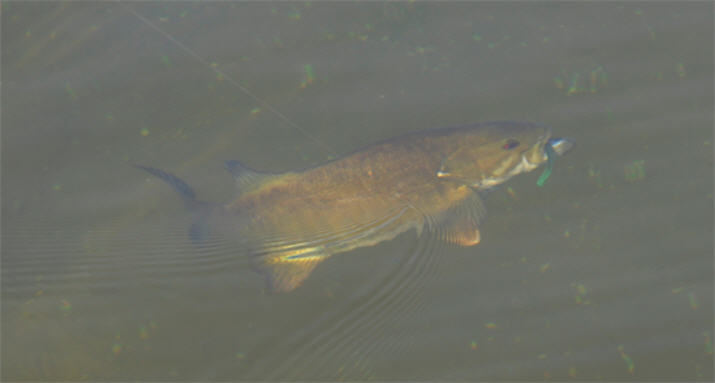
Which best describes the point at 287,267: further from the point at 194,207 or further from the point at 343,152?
the point at 343,152

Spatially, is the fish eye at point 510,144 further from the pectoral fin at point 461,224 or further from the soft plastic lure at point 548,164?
the pectoral fin at point 461,224

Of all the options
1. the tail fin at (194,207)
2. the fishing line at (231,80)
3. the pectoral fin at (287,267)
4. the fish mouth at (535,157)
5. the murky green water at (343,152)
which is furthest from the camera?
the fishing line at (231,80)

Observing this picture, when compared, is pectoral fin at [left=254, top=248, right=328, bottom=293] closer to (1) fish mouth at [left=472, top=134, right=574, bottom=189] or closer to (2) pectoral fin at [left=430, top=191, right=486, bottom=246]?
(2) pectoral fin at [left=430, top=191, right=486, bottom=246]

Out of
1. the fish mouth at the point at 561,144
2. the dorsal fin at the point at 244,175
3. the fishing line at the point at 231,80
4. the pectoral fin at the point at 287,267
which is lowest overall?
the pectoral fin at the point at 287,267

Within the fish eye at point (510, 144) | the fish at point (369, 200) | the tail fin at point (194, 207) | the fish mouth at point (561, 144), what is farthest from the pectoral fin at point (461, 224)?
the tail fin at point (194, 207)

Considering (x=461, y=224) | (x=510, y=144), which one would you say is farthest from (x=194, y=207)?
(x=510, y=144)

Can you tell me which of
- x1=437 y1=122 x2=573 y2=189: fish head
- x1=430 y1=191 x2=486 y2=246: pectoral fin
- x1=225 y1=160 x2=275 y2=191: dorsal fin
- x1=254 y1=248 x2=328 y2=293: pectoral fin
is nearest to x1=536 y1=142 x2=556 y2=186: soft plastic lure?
x1=437 y1=122 x2=573 y2=189: fish head

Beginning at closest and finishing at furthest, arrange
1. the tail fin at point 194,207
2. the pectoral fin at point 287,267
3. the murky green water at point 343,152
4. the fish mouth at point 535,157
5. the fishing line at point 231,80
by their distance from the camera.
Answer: the murky green water at point 343,152 → the pectoral fin at point 287,267 → the tail fin at point 194,207 → the fish mouth at point 535,157 → the fishing line at point 231,80

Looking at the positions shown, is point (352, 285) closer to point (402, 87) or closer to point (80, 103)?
point (402, 87)
